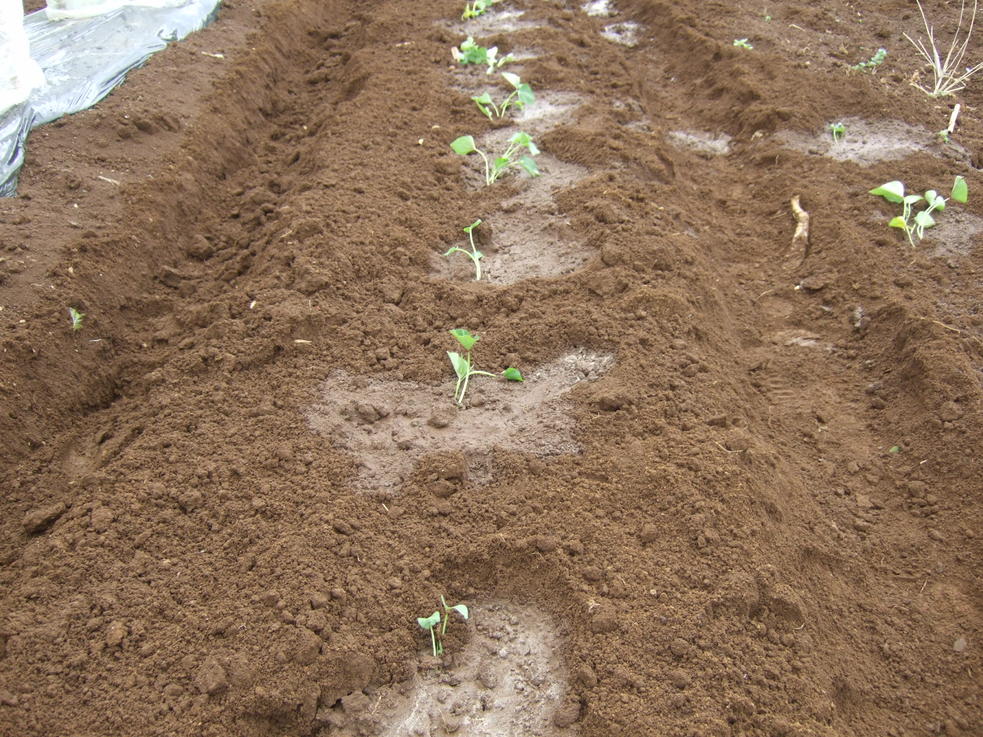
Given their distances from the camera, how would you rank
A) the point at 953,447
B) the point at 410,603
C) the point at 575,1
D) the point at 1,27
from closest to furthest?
the point at 410,603
the point at 953,447
the point at 1,27
the point at 575,1

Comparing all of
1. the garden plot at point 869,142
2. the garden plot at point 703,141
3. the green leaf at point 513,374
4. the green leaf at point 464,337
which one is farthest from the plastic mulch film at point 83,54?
the garden plot at point 869,142

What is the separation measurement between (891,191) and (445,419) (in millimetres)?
2609

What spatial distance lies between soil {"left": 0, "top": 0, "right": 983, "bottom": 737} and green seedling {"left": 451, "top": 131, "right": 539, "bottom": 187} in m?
0.10

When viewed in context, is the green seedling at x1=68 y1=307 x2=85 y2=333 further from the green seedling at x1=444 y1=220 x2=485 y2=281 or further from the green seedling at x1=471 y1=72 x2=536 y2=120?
the green seedling at x1=471 y1=72 x2=536 y2=120

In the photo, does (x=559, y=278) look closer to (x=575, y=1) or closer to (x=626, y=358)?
(x=626, y=358)

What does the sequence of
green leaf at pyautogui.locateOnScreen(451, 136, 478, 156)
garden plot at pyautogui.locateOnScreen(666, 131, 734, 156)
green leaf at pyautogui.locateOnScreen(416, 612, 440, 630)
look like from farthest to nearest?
garden plot at pyautogui.locateOnScreen(666, 131, 734, 156), green leaf at pyautogui.locateOnScreen(451, 136, 478, 156), green leaf at pyautogui.locateOnScreen(416, 612, 440, 630)

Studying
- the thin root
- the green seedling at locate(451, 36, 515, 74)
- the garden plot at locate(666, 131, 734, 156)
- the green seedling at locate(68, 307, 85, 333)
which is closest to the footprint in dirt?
the green seedling at locate(68, 307, 85, 333)

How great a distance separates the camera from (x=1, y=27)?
388 cm

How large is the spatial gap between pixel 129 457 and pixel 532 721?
1621mm

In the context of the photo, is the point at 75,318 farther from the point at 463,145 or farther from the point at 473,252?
the point at 463,145

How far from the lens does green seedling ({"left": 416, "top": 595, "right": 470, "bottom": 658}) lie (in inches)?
84.6

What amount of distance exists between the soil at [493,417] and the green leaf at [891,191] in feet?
0.47

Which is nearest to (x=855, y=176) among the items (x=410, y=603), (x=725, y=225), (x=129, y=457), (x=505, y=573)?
(x=725, y=225)

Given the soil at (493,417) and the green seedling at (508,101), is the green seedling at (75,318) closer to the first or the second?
the soil at (493,417)
